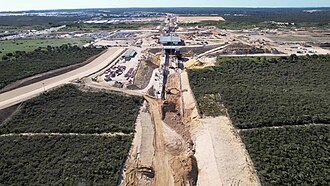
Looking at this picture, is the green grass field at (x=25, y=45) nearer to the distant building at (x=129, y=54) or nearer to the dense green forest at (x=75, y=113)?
the distant building at (x=129, y=54)

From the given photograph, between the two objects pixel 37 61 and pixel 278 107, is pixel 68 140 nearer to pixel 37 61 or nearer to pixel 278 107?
pixel 278 107

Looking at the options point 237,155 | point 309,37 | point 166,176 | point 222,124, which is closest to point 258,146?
point 237,155

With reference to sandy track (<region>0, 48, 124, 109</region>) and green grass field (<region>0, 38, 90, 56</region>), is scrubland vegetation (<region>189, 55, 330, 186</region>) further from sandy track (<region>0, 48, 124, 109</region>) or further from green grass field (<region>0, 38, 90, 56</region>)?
green grass field (<region>0, 38, 90, 56</region>)

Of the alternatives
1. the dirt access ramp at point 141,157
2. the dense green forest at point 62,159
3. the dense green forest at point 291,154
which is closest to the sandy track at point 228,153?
the dense green forest at point 291,154

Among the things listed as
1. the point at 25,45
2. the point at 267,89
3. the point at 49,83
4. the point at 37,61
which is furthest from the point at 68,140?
the point at 25,45

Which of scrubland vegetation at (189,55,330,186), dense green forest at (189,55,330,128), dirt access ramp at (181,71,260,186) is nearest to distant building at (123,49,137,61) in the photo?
dense green forest at (189,55,330,128)

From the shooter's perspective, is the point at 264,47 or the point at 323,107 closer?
the point at 323,107

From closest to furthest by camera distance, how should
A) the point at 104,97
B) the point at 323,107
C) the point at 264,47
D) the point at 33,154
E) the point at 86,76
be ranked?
the point at 33,154
the point at 323,107
the point at 104,97
the point at 86,76
the point at 264,47

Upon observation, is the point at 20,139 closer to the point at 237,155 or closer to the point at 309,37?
the point at 237,155
